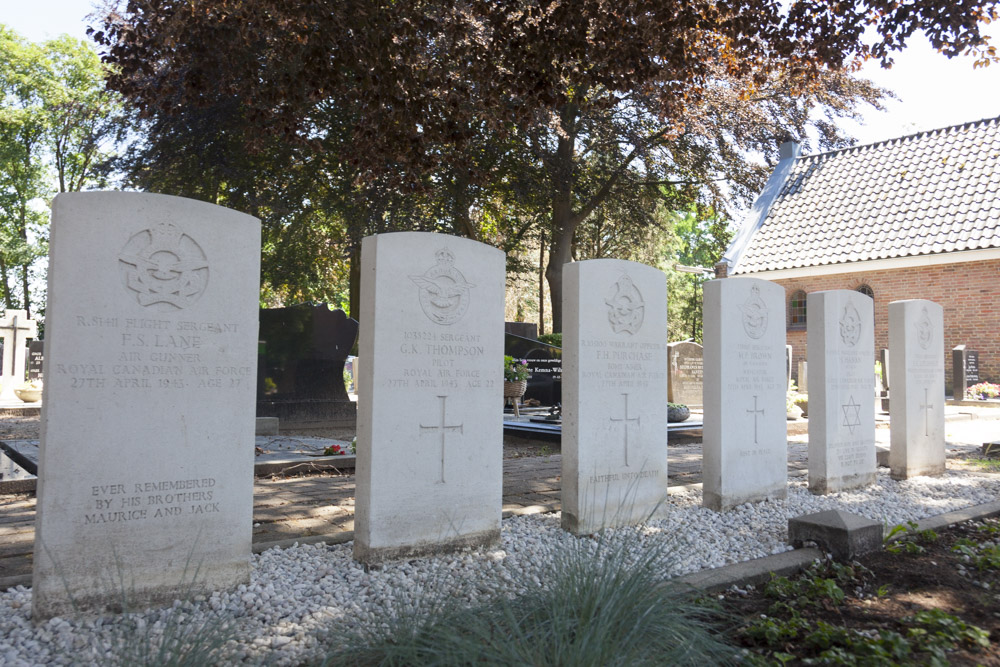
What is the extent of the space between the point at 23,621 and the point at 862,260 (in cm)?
2036

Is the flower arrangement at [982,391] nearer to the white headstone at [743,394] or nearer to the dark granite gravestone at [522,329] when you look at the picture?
the dark granite gravestone at [522,329]

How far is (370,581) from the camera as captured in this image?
402 cm

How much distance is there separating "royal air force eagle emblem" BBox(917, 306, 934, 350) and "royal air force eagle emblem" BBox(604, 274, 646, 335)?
4.23 m

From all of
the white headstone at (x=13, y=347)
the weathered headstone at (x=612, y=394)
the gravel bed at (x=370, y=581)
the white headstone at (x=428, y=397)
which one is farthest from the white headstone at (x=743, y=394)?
the white headstone at (x=13, y=347)

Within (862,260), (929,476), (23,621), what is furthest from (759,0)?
(862,260)

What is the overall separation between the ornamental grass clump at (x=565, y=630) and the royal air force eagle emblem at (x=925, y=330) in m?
6.24

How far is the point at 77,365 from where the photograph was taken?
352cm

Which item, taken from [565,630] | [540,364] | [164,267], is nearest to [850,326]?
[565,630]

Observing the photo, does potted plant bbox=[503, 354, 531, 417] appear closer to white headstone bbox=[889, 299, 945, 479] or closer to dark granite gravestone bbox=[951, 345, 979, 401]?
white headstone bbox=[889, 299, 945, 479]

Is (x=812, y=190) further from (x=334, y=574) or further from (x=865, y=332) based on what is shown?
(x=334, y=574)

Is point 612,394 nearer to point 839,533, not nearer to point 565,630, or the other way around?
point 839,533

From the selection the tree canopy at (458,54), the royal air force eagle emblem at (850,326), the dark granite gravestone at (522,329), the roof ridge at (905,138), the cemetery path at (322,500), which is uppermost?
the roof ridge at (905,138)

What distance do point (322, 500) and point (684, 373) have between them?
10499 mm

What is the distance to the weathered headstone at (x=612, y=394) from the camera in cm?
528
